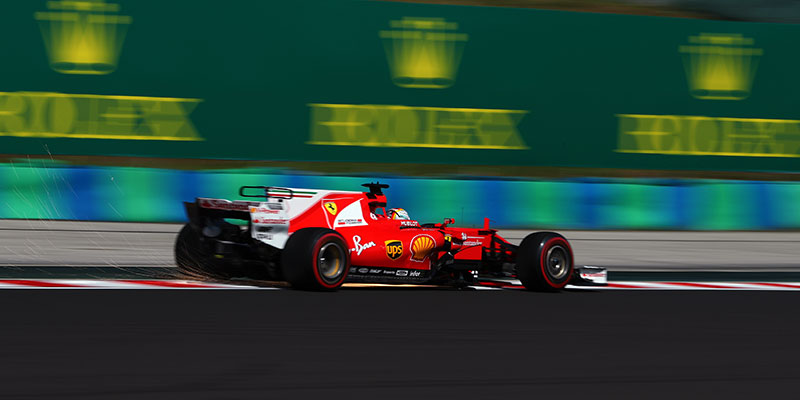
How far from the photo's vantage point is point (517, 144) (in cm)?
1850

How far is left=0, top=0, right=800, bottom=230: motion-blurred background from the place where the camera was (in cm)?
1593

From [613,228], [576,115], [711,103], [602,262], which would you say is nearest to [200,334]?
[602,262]

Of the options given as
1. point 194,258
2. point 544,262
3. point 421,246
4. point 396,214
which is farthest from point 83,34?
point 544,262

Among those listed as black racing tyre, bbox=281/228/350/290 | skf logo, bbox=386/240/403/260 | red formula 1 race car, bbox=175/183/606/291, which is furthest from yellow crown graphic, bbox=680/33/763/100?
black racing tyre, bbox=281/228/350/290

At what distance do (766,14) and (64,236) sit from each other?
1290cm

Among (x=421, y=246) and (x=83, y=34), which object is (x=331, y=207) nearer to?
(x=421, y=246)

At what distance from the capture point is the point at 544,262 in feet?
32.8

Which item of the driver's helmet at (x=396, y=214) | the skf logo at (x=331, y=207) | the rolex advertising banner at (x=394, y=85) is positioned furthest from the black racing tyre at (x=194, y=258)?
the rolex advertising banner at (x=394, y=85)

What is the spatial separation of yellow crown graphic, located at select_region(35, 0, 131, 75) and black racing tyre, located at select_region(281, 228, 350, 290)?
359 inches

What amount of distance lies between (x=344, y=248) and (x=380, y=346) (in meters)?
2.83

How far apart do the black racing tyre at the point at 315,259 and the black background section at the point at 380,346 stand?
0.52 ft

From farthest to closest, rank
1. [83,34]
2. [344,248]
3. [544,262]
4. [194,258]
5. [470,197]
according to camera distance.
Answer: [83,34] < [470,197] < [544,262] < [194,258] < [344,248]

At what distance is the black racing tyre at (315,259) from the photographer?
8.95 metres

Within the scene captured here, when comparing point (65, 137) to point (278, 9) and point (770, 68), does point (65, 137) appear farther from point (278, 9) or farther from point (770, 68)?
point (770, 68)
